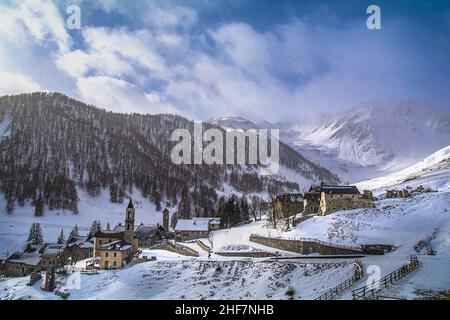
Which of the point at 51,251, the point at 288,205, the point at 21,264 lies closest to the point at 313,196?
the point at 288,205

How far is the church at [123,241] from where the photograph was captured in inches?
1816

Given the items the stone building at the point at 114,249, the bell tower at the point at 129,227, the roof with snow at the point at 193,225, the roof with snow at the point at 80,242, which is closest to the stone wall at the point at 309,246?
the stone building at the point at 114,249

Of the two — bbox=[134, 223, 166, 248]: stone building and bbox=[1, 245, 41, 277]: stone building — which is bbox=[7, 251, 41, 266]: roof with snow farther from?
bbox=[134, 223, 166, 248]: stone building

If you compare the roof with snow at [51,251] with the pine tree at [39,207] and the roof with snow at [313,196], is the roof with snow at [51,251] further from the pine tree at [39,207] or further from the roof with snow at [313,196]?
the roof with snow at [313,196]

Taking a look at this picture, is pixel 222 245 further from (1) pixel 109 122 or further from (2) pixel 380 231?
(1) pixel 109 122

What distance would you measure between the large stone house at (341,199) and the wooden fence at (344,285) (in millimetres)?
25226

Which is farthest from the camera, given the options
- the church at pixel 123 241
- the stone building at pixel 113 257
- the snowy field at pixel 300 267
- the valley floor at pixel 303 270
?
the church at pixel 123 241

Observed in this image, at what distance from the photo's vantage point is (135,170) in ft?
480

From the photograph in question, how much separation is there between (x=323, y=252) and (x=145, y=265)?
59.4 ft

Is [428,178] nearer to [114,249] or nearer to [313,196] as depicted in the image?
[313,196]

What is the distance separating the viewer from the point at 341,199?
58.3 m

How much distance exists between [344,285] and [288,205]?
130 ft

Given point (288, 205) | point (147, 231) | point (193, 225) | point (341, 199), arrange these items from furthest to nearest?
1. point (147, 231)
2. point (193, 225)
3. point (288, 205)
4. point (341, 199)
